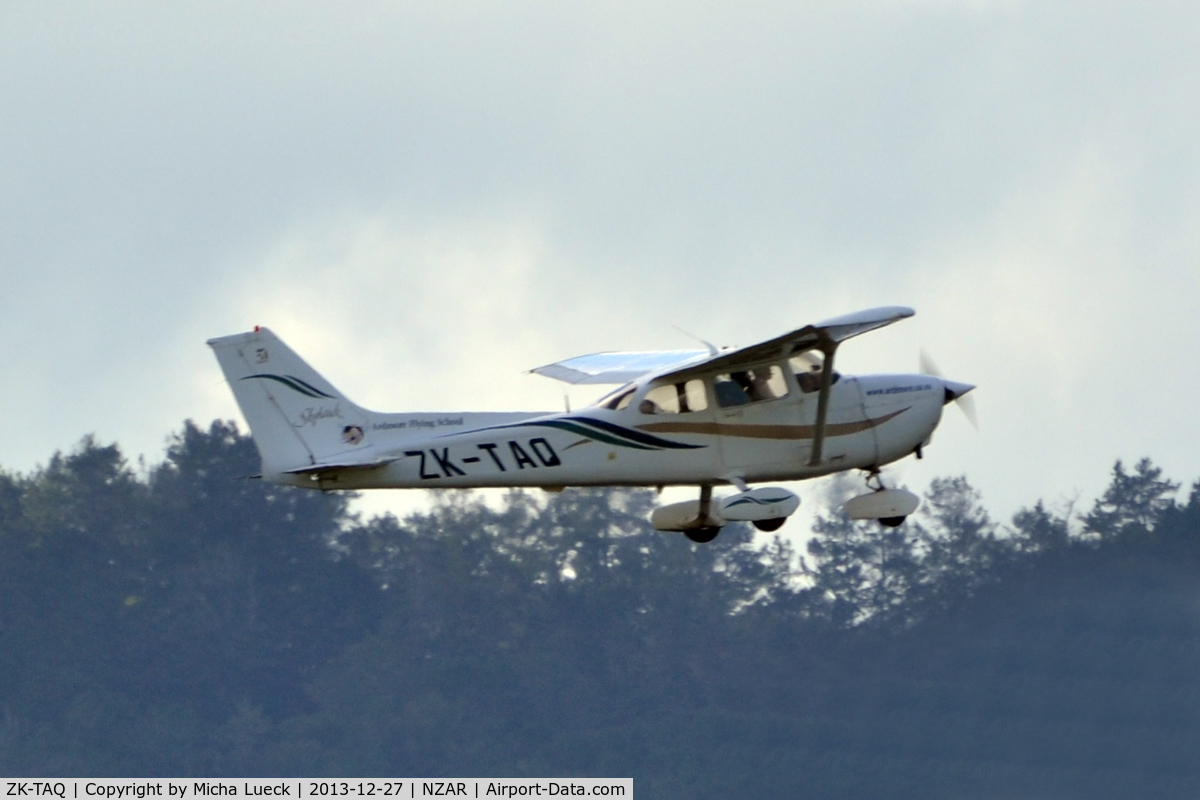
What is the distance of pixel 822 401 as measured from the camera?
22.1 m

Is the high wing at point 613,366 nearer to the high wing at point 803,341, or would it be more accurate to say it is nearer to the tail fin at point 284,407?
the high wing at point 803,341

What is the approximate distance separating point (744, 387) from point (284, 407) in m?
5.20

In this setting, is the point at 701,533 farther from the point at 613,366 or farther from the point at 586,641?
the point at 586,641

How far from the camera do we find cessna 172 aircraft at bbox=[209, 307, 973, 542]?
21.9m

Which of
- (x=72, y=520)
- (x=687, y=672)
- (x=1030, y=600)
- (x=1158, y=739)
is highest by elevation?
(x=72, y=520)

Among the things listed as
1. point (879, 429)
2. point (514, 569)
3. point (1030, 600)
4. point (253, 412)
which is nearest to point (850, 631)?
point (1030, 600)

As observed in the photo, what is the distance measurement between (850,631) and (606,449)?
24.4 ft

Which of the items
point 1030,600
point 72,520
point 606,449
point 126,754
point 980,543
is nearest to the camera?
point 606,449

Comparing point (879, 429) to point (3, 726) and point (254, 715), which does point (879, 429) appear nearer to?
point (254, 715)

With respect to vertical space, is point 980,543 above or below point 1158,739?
above

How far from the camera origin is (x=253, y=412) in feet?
72.8

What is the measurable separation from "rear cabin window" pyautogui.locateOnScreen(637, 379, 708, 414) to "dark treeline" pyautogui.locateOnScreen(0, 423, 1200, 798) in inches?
216

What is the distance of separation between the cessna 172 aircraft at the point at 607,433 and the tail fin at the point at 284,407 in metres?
0.01
